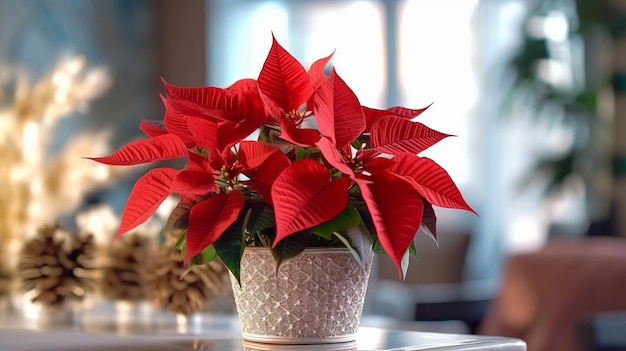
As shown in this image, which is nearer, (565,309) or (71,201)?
(71,201)

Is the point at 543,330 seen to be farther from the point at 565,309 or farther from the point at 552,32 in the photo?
the point at 552,32

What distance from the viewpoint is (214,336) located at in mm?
1027

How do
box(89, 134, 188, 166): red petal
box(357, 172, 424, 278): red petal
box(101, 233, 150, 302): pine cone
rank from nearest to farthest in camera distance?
box(357, 172, 424, 278): red petal
box(89, 134, 188, 166): red petal
box(101, 233, 150, 302): pine cone

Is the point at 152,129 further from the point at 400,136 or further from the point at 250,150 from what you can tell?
the point at 400,136

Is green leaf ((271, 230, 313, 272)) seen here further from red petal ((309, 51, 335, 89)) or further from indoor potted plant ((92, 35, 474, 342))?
red petal ((309, 51, 335, 89))

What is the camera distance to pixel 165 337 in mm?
1016

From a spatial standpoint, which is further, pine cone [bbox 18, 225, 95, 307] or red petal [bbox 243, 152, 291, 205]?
pine cone [bbox 18, 225, 95, 307]

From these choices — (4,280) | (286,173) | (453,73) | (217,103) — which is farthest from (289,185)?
(453,73)

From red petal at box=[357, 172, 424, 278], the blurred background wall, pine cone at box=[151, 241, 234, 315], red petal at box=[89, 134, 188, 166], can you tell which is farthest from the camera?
the blurred background wall

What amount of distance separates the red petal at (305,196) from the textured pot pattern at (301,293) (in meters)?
0.06

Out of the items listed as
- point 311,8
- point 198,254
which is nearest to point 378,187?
point 198,254

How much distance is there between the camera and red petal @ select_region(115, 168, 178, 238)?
2.66 feet

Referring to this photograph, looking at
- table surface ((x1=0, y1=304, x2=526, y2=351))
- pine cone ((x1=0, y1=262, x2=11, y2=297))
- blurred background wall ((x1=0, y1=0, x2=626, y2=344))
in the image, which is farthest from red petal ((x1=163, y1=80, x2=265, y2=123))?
blurred background wall ((x1=0, y1=0, x2=626, y2=344))

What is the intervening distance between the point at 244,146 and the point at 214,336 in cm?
28
